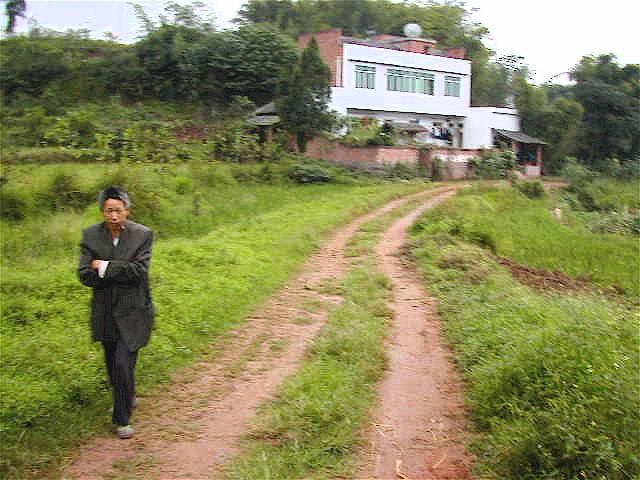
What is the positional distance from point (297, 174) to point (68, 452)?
19.9 m

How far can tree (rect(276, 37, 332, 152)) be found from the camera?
27.6m

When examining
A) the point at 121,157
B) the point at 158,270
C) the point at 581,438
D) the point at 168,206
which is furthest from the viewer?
the point at 121,157

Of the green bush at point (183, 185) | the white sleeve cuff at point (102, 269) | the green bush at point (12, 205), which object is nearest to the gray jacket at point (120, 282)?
the white sleeve cuff at point (102, 269)

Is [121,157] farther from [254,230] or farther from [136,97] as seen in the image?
[136,97]

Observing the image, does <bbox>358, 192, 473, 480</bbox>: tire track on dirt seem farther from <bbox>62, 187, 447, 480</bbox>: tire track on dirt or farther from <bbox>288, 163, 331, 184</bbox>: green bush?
<bbox>288, 163, 331, 184</bbox>: green bush

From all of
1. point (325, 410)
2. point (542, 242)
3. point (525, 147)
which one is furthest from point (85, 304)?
point (525, 147)

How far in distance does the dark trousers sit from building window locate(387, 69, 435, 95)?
33012 mm

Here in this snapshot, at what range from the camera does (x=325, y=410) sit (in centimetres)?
544

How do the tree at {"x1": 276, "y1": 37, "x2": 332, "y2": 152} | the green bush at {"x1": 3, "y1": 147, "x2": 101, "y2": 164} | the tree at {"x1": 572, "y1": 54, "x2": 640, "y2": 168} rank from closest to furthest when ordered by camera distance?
1. the green bush at {"x1": 3, "y1": 147, "x2": 101, "y2": 164}
2. the tree at {"x1": 276, "y1": 37, "x2": 332, "y2": 152}
3. the tree at {"x1": 572, "y1": 54, "x2": 640, "y2": 168}

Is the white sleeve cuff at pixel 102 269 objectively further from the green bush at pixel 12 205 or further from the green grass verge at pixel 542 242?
the green bush at pixel 12 205

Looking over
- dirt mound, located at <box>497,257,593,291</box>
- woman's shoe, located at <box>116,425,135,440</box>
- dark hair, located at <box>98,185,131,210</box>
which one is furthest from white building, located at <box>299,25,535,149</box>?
woman's shoe, located at <box>116,425,135,440</box>

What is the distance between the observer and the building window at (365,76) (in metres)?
35.3

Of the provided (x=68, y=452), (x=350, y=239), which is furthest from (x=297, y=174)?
(x=68, y=452)

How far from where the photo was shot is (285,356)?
23.4 ft
